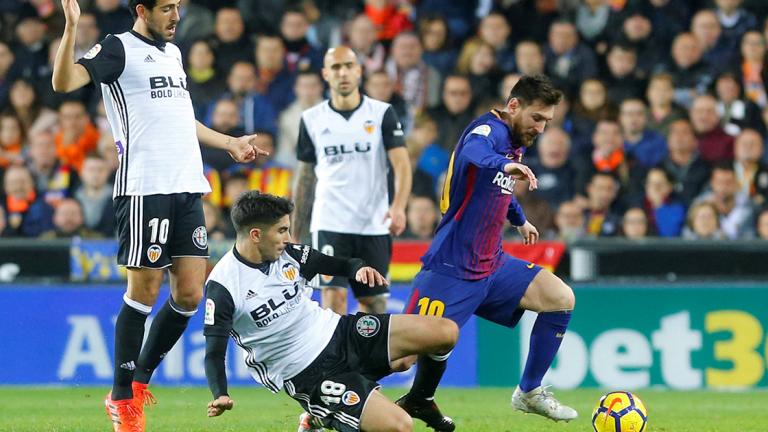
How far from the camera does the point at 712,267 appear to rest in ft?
38.2

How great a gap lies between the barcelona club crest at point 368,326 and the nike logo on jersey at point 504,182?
1.26 meters

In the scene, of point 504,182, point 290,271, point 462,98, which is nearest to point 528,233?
point 504,182

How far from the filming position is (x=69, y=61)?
21.9 feet

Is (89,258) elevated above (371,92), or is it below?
below

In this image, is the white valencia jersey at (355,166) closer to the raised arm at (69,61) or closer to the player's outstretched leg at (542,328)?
the player's outstretched leg at (542,328)

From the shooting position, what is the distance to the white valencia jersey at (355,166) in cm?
973

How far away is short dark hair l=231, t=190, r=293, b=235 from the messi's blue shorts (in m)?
1.24

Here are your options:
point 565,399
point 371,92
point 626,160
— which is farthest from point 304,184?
point 626,160

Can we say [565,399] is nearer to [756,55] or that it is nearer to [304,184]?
[304,184]

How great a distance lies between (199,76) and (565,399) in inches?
235

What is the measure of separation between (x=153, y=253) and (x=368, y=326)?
1.24 metres

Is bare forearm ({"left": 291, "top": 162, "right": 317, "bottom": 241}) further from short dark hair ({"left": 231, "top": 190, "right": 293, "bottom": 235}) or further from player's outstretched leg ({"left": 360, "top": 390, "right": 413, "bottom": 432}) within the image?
player's outstretched leg ({"left": 360, "top": 390, "right": 413, "bottom": 432})

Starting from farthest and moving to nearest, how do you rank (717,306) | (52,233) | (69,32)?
(52,233) < (717,306) < (69,32)

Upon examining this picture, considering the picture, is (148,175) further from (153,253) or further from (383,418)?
(383,418)
